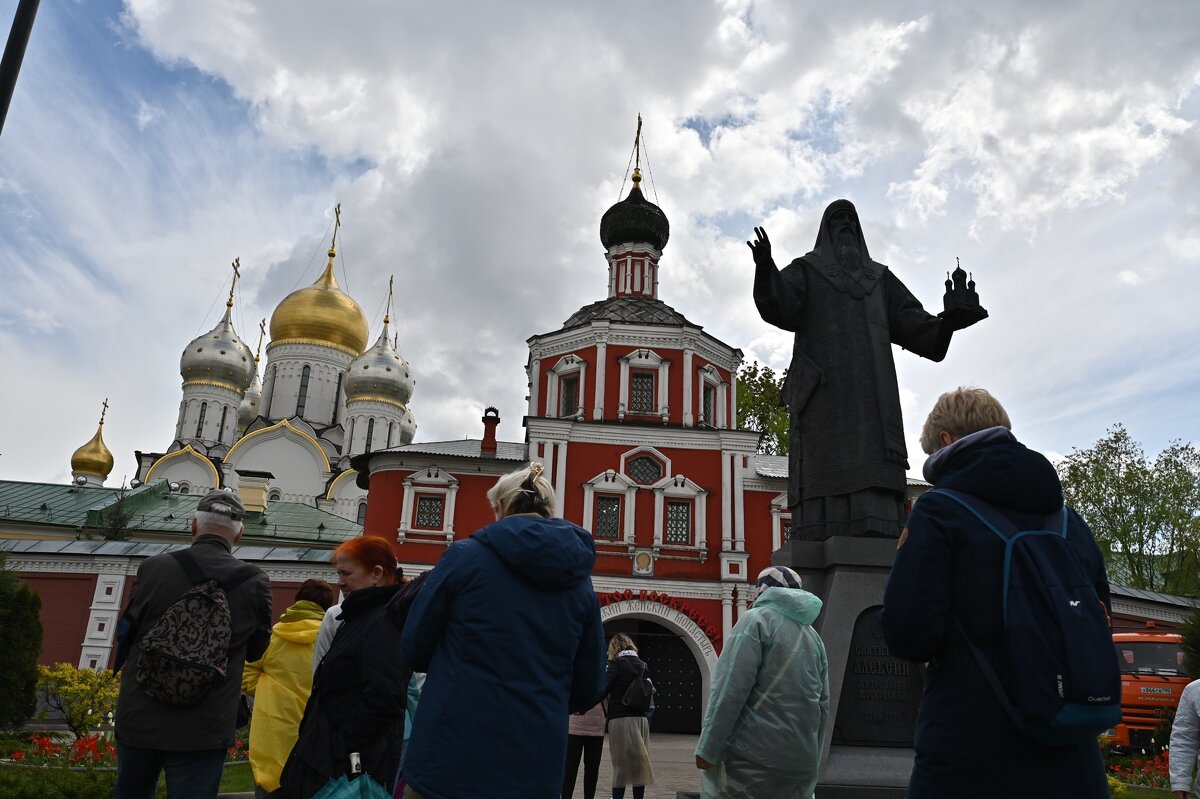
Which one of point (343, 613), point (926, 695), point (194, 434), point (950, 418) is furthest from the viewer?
point (194, 434)

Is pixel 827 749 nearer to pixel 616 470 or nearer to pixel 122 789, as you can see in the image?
pixel 122 789

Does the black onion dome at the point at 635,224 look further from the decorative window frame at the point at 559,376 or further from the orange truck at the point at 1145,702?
the orange truck at the point at 1145,702

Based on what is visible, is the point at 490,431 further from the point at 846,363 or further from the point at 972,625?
the point at 972,625

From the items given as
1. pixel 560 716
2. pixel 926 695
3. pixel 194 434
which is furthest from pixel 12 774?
pixel 194 434

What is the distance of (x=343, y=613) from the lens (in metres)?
3.68

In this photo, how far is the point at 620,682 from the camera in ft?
24.9

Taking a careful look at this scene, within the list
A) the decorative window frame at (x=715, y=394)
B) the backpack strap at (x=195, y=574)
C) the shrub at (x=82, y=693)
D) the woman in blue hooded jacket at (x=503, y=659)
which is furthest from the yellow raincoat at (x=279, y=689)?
the decorative window frame at (x=715, y=394)

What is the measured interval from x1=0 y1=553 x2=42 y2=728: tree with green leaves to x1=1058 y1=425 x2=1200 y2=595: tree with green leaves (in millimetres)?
31194

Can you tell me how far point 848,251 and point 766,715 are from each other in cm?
340

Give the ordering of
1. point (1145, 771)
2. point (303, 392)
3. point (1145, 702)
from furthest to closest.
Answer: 1. point (303, 392)
2. point (1145, 702)
3. point (1145, 771)

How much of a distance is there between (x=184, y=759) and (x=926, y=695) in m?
2.99

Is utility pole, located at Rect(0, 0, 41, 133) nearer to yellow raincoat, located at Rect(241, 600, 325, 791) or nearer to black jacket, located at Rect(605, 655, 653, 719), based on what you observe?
yellow raincoat, located at Rect(241, 600, 325, 791)

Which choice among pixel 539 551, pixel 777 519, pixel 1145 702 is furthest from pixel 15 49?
pixel 777 519

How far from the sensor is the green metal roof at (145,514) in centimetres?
3212
